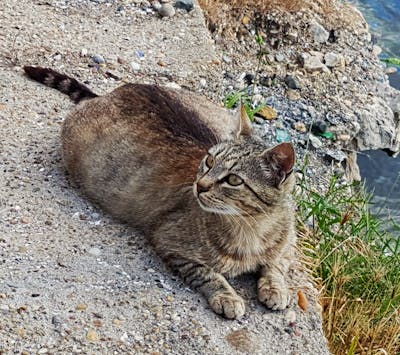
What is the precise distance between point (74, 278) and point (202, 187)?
832 mm

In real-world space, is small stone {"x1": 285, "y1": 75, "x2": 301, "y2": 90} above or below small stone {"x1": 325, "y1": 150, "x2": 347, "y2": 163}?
above

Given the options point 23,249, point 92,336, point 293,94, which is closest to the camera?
point 92,336

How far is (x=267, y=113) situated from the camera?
7.00 m

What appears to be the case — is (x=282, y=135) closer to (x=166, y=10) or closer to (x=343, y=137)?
(x=343, y=137)

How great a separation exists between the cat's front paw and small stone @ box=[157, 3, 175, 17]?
3.70 m

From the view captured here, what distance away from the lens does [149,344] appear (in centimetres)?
372

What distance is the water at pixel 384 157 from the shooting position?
7700mm

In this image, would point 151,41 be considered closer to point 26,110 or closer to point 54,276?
point 26,110

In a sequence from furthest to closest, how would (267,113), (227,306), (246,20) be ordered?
(246,20)
(267,113)
(227,306)

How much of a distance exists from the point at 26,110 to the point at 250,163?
218cm

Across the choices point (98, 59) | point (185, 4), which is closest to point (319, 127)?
point (185, 4)

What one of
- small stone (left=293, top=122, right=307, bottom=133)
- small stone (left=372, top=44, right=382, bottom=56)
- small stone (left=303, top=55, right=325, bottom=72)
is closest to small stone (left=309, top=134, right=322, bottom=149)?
small stone (left=293, top=122, right=307, bottom=133)

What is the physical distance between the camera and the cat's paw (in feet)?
12.8

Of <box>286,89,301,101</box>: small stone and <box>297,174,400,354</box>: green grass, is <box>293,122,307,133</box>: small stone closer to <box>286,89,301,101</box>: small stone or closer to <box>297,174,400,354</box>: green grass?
<box>286,89,301,101</box>: small stone
